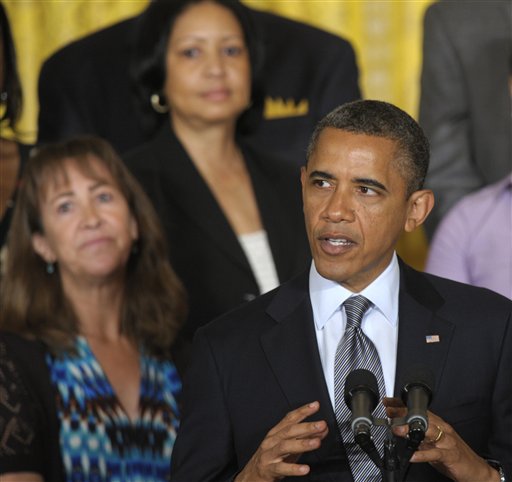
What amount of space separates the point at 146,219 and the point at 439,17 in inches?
52.4

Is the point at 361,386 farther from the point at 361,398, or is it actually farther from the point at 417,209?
the point at 417,209

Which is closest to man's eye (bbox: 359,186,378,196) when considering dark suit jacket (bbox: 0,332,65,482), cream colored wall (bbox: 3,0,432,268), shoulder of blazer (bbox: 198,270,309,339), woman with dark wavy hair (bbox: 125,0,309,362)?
shoulder of blazer (bbox: 198,270,309,339)

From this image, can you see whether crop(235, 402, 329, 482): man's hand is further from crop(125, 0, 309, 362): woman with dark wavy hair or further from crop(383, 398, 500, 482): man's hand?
crop(125, 0, 309, 362): woman with dark wavy hair

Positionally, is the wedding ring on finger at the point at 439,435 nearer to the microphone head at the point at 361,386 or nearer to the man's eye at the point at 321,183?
the microphone head at the point at 361,386

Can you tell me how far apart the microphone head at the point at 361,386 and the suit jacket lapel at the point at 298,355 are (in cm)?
29

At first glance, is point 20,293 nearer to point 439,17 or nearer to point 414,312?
point 414,312

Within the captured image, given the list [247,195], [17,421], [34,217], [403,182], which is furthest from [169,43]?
[403,182]

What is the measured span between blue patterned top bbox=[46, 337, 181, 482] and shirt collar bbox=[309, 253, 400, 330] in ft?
3.20

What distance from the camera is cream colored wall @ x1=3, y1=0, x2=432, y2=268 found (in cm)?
508

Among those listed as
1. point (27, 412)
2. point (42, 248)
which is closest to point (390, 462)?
point (27, 412)

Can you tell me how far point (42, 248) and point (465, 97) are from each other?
60.3 inches

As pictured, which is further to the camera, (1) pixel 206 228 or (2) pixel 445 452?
(1) pixel 206 228

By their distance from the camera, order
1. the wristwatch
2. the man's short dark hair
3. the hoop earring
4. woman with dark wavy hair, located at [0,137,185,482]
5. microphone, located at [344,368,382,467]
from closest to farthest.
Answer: microphone, located at [344,368,382,467] < the wristwatch < the man's short dark hair < woman with dark wavy hair, located at [0,137,185,482] < the hoop earring

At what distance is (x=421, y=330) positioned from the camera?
2537mm
